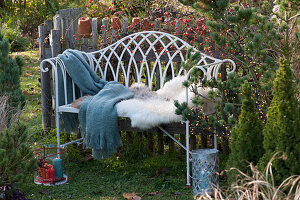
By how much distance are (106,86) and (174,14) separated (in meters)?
1.07

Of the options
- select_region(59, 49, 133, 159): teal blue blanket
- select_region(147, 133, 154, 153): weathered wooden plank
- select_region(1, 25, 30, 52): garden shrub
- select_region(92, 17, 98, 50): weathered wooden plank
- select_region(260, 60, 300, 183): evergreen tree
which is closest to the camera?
select_region(260, 60, 300, 183): evergreen tree

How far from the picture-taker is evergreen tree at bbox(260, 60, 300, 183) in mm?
2395

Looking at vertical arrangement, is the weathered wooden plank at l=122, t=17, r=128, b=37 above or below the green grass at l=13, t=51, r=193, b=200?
above

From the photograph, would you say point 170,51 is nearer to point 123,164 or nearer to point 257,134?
point 123,164

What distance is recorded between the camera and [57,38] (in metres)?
5.02

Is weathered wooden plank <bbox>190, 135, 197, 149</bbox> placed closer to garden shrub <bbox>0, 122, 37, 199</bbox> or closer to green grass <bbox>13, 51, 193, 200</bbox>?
green grass <bbox>13, 51, 193, 200</bbox>

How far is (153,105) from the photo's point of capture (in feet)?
12.9

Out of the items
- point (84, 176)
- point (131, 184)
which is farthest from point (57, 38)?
point (131, 184)

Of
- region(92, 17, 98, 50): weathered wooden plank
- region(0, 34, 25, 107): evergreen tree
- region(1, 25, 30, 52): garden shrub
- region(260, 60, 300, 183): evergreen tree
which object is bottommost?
region(260, 60, 300, 183): evergreen tree

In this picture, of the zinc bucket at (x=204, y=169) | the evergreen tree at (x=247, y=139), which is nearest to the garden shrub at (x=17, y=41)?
the zinc bucket at (x=204, y=169)

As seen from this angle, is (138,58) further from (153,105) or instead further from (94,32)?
(153,105)

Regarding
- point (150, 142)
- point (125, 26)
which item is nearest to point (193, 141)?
point (150, 142)

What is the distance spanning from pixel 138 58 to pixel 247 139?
2.26m

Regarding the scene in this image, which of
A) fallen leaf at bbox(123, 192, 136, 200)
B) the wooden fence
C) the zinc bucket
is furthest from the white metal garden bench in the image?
fallen leaf at bbox(123, 192, 136, 200)
